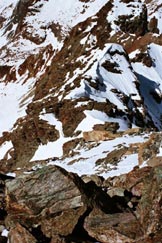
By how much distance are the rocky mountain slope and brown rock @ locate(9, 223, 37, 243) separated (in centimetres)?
3

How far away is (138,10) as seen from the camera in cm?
8638

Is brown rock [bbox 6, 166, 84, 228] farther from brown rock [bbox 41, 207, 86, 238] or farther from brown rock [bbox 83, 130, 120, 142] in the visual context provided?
brown rock [bbox 83, 130, 120, 142]

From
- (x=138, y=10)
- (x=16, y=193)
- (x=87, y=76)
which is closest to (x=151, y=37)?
(x=138, y=10)

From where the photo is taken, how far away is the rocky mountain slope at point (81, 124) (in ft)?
43.8

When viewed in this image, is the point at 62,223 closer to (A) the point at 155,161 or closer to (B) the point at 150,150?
(A) the point at 155,161

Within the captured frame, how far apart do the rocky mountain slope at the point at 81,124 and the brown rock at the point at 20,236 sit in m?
0.03

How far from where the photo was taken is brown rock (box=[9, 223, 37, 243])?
42.8 feet

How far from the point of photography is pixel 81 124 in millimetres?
52781

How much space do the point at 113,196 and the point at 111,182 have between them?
3690 mm

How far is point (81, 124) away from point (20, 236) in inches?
1564

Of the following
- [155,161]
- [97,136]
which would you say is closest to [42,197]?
[155,161]

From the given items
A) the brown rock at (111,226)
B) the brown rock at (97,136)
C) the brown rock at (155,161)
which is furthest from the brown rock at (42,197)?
the brown rock at (97,136)

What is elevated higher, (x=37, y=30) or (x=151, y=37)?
(x=37, y=30)

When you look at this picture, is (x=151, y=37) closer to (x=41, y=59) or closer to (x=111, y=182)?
(x=41, y=59)
